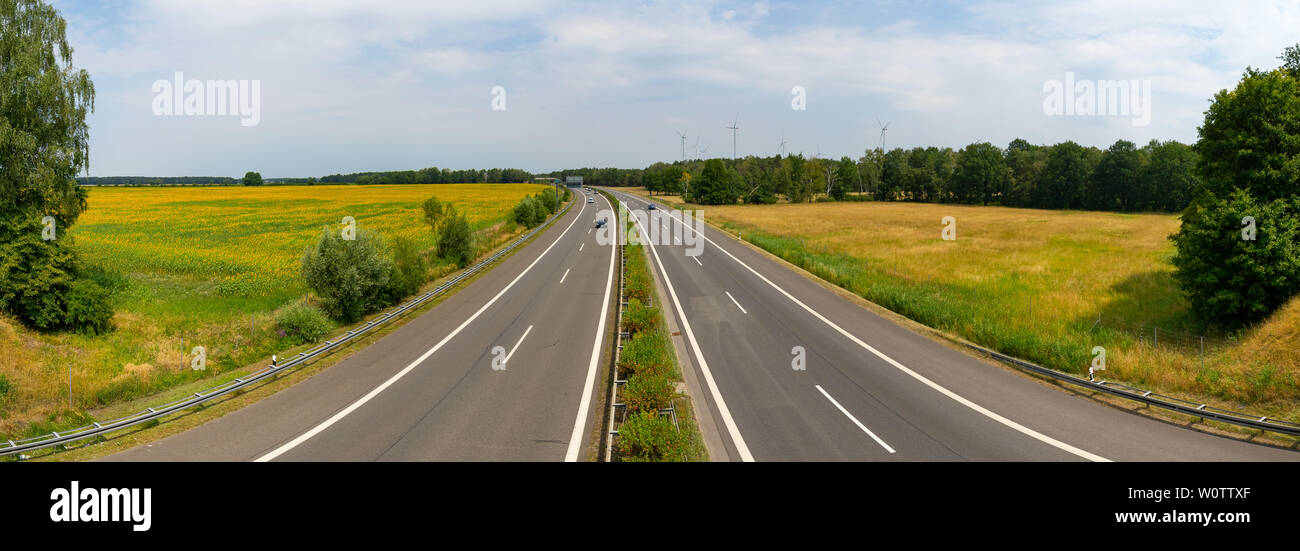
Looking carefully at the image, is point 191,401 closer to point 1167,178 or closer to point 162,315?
point 162,315

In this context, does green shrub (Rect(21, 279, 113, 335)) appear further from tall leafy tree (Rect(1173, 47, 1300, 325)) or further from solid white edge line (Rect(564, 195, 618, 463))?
tall leafy tree (Rect(1173, 47, 1300, 325))

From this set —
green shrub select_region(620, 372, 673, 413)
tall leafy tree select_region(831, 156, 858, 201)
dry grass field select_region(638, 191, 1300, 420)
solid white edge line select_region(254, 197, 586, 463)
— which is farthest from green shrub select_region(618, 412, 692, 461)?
tall leafy tree select_region(831, 156, 858, 201)

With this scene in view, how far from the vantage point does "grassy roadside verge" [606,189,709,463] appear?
10.6 metres

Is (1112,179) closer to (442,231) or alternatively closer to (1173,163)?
(1173,163)

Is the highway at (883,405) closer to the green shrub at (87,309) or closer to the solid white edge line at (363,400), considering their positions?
the solid white edge line at (363,400)

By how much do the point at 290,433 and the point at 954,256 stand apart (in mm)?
46070

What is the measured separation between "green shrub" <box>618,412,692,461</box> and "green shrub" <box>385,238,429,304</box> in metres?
19.6

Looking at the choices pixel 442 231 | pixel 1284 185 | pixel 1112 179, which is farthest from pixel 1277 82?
pixel 1112 179

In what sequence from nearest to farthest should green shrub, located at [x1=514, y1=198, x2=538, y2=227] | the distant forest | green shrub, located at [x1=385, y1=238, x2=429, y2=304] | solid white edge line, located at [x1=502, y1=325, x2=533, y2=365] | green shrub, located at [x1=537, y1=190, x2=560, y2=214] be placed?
solid white edge line, located at [x1=502, y1=325, x2=533, y2=365] → green shrub, located at [x1=385, y1=238, x2=429, y2=304] → green shrub, located at [x1=514, y1=198, x2=538, y2=227] → green shrub, located at [x1=537, y1=190, x2=560, y2=214] → the distant forest

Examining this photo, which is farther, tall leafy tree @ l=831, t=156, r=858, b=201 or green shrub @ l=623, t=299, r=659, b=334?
tall leafy tree @ l=831, t=156, r=858, b=201

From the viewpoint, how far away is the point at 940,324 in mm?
22078

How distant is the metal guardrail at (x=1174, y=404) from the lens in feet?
37.1

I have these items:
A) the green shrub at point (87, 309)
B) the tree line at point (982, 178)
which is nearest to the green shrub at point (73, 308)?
the green shrub at point (87, 309)

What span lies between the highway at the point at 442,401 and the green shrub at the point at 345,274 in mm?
2757
